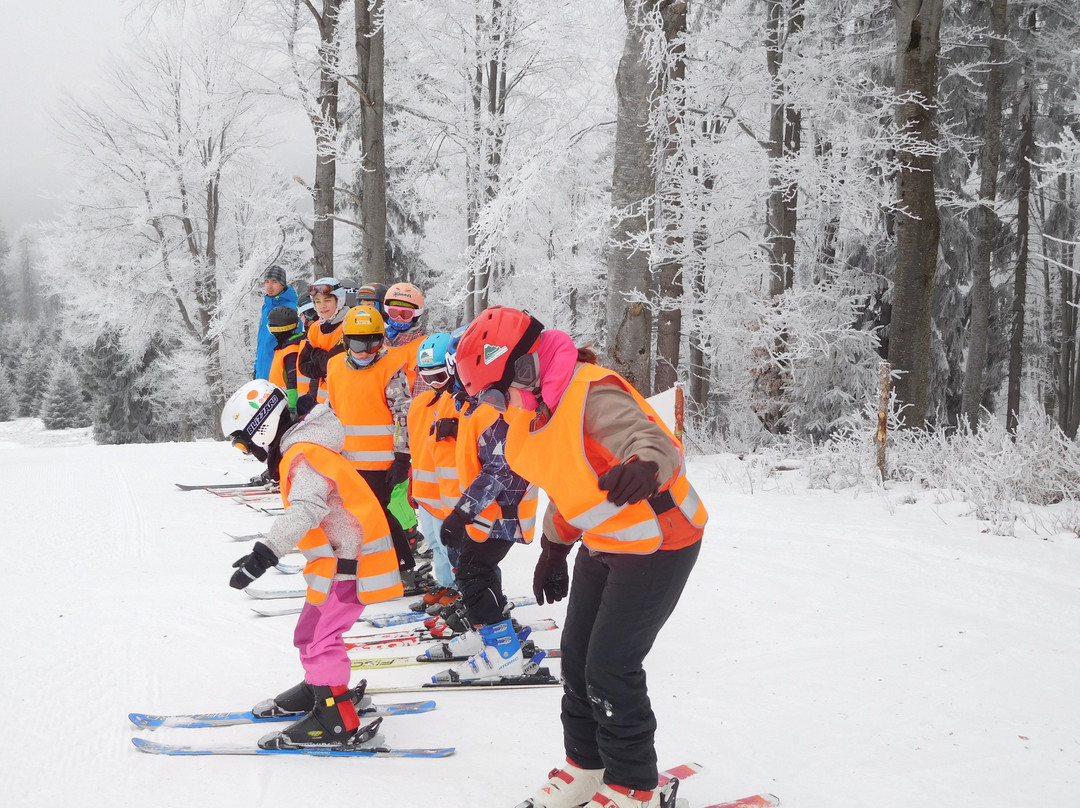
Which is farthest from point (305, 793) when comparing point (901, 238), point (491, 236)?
point (901, 238)

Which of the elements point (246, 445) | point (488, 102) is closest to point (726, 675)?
point (246, 445)

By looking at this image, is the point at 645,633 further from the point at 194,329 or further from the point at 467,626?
the point at 194,329

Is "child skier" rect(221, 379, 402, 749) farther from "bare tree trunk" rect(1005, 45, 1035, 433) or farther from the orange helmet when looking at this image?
"bare tree trunk" rect(1005, 45, 1035, 433)

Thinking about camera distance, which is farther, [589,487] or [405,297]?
[405,297]

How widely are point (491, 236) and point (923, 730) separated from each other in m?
7.57

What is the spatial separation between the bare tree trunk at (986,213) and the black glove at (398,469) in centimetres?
1081

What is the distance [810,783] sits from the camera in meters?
2.89

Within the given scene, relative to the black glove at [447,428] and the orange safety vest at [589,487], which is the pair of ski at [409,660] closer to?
the black glove at [447,428]

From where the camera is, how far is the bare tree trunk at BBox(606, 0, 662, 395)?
310 inches

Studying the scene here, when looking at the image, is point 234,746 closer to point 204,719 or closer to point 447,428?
point 204,719

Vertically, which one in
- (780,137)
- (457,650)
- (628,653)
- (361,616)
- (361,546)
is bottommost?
(361,616)

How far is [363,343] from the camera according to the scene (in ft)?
16.7

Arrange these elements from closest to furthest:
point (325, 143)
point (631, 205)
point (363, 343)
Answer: point (363, 343), point (631, 205), point (325, 143)

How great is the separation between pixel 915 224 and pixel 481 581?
6941 millimetres
